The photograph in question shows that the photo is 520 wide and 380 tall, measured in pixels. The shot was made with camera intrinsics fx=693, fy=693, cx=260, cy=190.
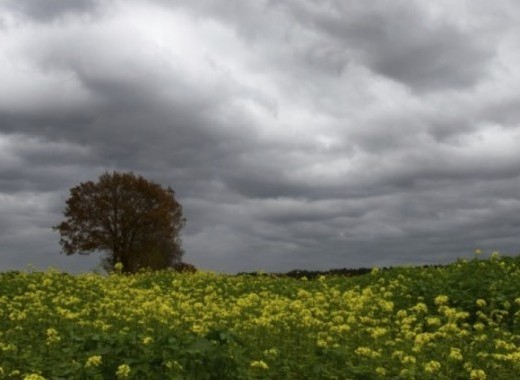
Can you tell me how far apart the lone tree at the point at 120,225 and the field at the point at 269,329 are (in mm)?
17157

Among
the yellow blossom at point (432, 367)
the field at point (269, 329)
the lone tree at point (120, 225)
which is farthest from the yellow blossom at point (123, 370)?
the lone tree at point (120, 225)

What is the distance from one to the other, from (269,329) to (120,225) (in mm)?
32281

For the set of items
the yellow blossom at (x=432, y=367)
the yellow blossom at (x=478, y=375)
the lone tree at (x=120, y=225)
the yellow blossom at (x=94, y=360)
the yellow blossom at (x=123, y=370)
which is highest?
the lone tree at (x=120, y=225)

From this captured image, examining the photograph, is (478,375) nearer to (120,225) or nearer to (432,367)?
(432,367)

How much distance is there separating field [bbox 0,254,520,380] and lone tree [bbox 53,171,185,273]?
17157 millimetres

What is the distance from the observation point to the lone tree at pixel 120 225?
45938mm

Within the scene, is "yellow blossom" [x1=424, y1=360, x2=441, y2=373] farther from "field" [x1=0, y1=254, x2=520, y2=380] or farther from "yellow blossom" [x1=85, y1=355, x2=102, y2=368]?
"yellow blossom" [x1=85, y1=355, x2=102, y2=368]

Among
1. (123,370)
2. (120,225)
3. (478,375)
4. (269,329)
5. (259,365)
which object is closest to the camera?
(123,370)

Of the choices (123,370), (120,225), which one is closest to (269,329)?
(123,370)

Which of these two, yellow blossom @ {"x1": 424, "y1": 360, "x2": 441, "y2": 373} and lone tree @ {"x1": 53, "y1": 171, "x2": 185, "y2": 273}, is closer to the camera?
yellow blossom @ {"x1": 424, "y1": 360, "x2": 441, "y2": 373}

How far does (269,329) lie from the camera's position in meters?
15.4

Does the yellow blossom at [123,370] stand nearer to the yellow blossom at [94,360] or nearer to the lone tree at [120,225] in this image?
the yellow blossom at [94,360]

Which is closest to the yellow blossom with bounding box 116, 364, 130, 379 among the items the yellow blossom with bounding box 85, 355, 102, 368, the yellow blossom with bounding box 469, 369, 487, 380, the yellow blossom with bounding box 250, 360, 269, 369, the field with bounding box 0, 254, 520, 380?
the field with bounding box 0, 254, 520, 380

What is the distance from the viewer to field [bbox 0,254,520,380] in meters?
9.98
